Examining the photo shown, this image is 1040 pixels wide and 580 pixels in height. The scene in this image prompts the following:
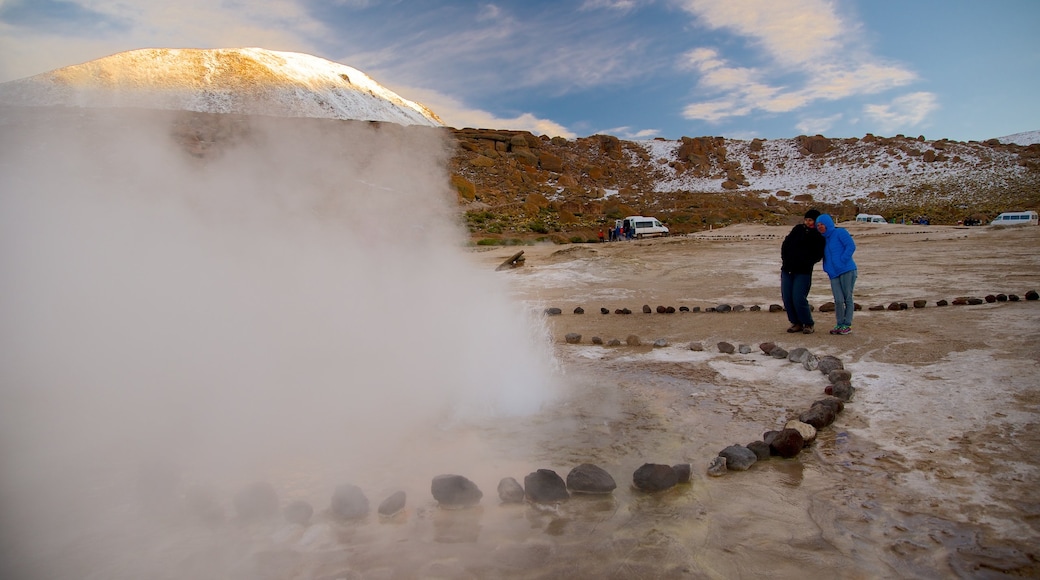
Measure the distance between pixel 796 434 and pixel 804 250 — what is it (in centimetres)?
376

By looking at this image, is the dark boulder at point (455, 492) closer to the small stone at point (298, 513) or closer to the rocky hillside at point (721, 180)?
the small stone at point (298, 513)

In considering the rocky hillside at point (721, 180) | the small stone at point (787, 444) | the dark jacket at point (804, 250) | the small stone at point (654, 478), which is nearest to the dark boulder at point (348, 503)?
the small stone at point (654, 478)

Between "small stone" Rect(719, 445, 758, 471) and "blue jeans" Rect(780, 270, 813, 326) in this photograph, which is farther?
"blue jeans" Rect(780, 270, 813, 326)

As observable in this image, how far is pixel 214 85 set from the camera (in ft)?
12.6

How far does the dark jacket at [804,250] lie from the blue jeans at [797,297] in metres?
0.08

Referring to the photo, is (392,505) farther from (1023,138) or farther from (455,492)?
(1023,138)

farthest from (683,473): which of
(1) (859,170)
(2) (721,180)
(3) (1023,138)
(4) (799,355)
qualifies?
(3) (1023,138)

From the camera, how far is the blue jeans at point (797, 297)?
6.37 m

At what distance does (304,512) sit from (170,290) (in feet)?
5.55

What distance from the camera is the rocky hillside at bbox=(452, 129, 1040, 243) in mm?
Answer: 37156

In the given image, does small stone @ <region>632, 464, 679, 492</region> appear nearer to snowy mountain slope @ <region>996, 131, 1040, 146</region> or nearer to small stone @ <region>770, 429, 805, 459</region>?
small stone @ <region>770, 429, 805, 459</region>

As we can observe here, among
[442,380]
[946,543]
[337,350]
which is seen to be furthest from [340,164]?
[946,543]

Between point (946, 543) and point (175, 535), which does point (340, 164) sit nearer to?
point (175, 535)

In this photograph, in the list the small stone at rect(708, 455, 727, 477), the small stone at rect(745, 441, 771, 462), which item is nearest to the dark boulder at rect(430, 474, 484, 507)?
the small stone at rect(708, 455, 727, 477)
